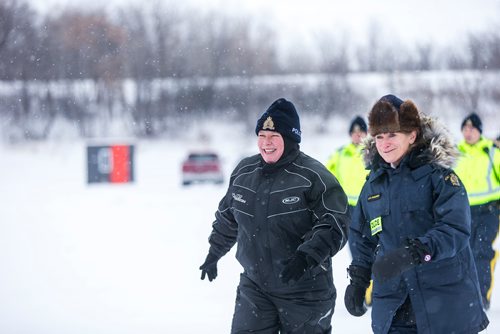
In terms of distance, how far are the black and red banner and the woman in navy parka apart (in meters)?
15.8

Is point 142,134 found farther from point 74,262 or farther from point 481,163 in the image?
point 481,163

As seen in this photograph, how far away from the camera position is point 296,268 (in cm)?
309

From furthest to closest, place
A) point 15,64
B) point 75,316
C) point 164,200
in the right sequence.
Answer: point 164,200 → point 15,64 → point 75,316

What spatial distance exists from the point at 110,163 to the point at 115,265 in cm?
1059

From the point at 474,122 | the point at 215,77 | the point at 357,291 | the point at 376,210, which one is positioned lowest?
the point at 357,291

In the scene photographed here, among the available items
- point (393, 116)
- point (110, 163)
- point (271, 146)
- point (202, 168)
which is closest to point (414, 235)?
point (393, 116)

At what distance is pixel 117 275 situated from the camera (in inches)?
301

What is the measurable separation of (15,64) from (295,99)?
41.7 feet

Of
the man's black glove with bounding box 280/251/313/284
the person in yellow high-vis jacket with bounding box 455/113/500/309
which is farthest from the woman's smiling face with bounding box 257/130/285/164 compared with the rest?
the person in yellow high-vis jacket with bounding box 455/113/500/309

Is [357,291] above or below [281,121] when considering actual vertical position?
below

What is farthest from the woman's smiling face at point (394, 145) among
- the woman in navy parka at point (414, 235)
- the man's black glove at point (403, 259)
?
the man's black glove at point (403, 259)

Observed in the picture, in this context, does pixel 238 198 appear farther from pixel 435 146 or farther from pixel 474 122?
pixel 474 122

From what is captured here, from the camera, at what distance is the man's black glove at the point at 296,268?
309cm

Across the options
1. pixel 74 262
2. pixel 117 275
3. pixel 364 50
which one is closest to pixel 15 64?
pixel 74 262
